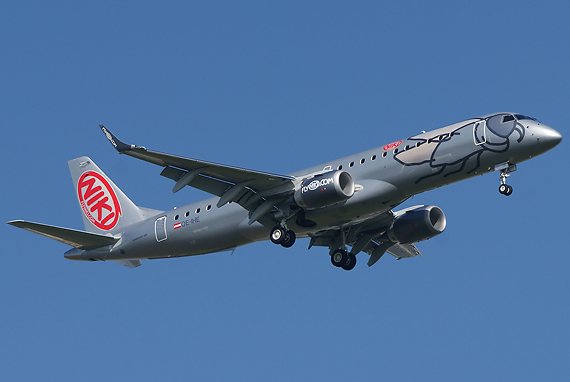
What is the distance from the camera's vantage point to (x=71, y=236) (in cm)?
4184

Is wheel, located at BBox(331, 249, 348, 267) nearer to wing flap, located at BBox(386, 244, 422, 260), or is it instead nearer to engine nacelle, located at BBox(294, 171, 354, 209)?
wing flap, located at BBox(386, 244, 422, 260)

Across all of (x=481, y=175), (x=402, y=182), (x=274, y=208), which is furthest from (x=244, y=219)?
(x=481, y=175)

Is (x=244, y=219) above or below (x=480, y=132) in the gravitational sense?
below

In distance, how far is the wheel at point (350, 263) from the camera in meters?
43.0

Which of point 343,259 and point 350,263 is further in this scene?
point 350,263

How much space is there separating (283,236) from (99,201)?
12.0m

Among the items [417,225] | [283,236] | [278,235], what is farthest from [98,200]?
[417,225]

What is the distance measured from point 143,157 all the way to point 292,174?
22.9ft

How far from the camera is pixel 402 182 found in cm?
3694

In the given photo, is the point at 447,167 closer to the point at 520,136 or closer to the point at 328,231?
the point at 520,136

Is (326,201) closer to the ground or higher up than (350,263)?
higher up

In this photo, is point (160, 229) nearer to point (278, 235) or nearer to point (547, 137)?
point (278, 235)

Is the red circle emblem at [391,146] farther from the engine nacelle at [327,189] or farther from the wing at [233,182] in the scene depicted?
the wing at [233,182]

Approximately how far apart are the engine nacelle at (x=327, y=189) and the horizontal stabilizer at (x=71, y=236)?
419 inches
